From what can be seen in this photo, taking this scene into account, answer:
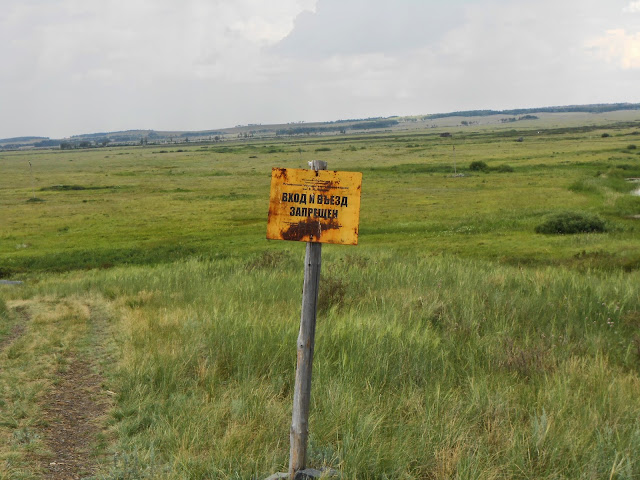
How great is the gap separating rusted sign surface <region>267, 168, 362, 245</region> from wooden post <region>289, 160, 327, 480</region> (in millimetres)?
145

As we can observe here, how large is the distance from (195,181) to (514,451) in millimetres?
68787

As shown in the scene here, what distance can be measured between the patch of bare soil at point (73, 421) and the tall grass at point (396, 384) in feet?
1.10

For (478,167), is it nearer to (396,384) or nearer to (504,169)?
(504,169)

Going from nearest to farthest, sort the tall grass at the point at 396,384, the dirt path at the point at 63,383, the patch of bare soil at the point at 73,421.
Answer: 1. the tall grass at the point at 396,384
2. the patch of bare soil at the point at 73,421
3. the dirt path at the point at 63,383

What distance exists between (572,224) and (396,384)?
24391 mm

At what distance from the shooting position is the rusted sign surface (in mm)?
4598

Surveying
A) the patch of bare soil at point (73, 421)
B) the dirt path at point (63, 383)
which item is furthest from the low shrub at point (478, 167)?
the patch of bare soil at point (73, 421)

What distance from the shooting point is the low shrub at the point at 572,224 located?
2795 centimetres

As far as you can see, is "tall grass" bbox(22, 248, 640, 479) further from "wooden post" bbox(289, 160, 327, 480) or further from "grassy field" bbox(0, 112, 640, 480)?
"wooden post" bbox(289, 160, 327, 480)

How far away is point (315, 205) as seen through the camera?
464 cm

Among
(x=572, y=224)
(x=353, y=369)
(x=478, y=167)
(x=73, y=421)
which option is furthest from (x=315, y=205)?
(x=478, y=167)

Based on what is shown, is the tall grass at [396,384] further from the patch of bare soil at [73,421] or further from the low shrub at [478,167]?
the low shrub at [478,167]

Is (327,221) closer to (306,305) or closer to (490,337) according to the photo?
(306,305)

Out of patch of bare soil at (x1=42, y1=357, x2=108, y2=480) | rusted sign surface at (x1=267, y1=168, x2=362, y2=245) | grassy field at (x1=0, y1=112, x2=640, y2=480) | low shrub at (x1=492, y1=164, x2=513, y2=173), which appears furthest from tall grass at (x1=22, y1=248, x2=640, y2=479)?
low shrub at (x1=492, y1=164, x2=513, y2=173)
